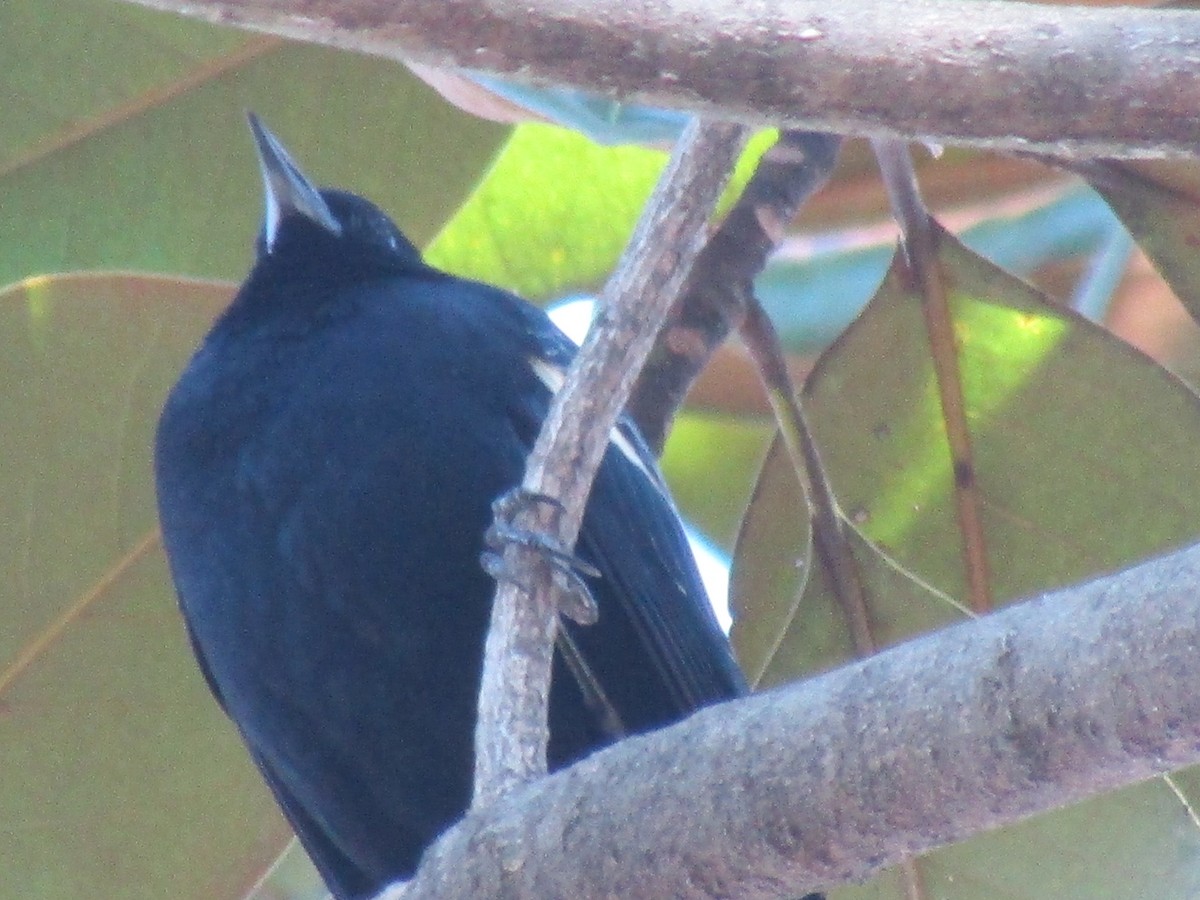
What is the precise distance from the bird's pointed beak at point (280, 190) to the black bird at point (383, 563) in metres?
0.23

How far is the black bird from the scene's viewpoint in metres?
2.22

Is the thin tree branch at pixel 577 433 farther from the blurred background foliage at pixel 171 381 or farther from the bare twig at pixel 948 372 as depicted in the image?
the bare twig at pixel 948 372

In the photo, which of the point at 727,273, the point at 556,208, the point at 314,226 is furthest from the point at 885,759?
the point at 556,208

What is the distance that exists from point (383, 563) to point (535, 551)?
56cm

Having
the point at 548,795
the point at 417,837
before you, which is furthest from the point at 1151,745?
the point at 417,837

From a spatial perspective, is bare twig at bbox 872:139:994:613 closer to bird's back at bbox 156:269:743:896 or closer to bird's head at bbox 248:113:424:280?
bird's back at bbox 156:269:743:896

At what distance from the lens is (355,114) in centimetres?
282

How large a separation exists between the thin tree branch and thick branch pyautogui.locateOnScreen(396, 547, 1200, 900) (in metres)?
0.14

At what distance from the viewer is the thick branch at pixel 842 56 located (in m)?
1.34

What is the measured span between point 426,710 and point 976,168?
151cm

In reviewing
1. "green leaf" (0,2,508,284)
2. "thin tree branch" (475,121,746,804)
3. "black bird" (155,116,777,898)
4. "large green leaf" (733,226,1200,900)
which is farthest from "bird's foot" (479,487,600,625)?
"green leaf" (0,2,508,284)

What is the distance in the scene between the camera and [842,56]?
139 centimetres

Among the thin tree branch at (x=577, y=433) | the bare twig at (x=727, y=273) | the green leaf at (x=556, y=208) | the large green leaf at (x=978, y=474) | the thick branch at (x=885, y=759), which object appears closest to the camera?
the thick branch at (x=885, y=759)

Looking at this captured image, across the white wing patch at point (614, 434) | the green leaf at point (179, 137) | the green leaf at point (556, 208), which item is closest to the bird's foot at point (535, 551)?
the white wing patch at point (614, 434)
